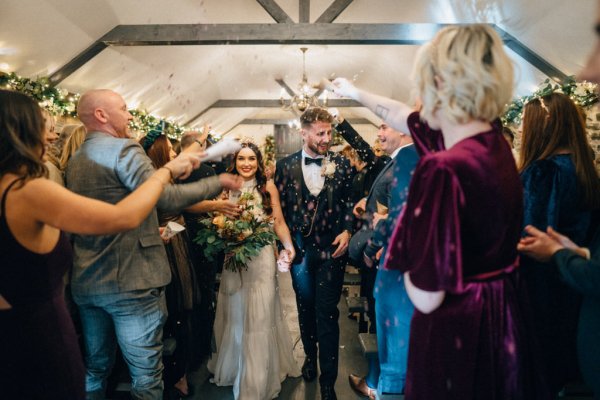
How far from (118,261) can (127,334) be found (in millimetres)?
387

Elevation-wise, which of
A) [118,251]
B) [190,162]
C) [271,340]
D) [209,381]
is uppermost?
[190,162]

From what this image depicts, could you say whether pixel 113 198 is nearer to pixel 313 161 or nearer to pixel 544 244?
pixel 313 161

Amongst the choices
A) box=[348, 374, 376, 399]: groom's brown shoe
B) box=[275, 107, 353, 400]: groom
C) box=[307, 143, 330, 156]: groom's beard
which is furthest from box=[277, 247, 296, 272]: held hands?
box=[348, 374, 376, 399]: groom's brown shoe

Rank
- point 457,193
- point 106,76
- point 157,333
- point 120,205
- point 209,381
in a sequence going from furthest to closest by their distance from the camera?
point 106,76 → point 209,381 → point 157,333 → point 120,205 → point 457,193

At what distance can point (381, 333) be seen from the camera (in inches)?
75.4

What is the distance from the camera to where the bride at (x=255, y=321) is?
257 centimetres

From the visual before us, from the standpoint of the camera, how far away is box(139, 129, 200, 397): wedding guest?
8.66 feet

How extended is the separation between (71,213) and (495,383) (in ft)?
4.42

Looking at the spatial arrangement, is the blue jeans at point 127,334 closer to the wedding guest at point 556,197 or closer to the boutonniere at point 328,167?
the boutonniere at point 328,167

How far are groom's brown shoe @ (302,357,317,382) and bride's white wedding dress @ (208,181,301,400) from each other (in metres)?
0.09

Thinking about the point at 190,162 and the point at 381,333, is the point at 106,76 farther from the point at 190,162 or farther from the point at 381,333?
the point at 381,333

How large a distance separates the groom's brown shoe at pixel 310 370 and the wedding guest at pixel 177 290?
34.4 inches

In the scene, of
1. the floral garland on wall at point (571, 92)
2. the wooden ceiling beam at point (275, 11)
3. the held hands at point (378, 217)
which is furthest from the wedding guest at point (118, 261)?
the wooden ceiling beam at point (275, 11)

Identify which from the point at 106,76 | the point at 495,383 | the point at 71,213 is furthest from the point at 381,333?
the point at 106,76
